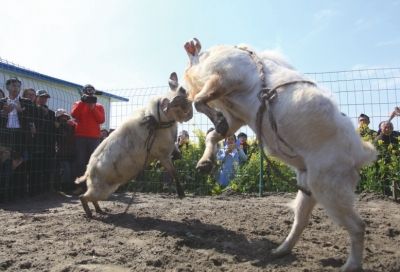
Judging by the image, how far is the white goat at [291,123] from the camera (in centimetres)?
335

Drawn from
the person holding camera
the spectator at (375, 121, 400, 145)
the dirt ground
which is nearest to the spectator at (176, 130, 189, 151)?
the person holding camera

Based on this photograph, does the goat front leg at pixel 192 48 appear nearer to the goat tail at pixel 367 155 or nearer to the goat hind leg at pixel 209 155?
the goat hind leg at pixel 209 155

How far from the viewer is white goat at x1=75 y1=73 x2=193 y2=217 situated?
599 cm

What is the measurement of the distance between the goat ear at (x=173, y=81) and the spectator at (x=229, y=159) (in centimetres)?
360

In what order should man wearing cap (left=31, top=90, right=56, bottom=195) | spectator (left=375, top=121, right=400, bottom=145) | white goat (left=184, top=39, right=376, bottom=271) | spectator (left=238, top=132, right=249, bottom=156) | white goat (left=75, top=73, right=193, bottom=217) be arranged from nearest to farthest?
white goat (left=184, top=39, right=376, bottom=271)
white goat (left=75, top=73, right=193, bottom=217)
spectator (left=375, top=121, right=400, bottom=145)
man wearing cap (left=31, top=90, right=56, bottom=195)
spectator (left=238, top=132, right=249, bottom=156)

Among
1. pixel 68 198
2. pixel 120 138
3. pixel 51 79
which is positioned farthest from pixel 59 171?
pixel 51 79

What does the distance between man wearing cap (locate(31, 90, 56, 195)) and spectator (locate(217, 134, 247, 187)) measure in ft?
11.7

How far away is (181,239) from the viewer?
444 centimetres

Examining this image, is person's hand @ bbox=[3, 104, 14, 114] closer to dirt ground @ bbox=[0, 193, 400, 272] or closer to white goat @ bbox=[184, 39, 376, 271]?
dirt ground @ bbox=[0, 193, 400, 272]

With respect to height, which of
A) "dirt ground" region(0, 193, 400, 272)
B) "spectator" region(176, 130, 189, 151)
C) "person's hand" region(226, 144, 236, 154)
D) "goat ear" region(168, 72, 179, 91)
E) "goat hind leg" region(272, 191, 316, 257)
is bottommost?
"dirt ground" region(0, 193, 400, 272)

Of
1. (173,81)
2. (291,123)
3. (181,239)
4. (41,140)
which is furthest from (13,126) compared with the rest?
(291,123)

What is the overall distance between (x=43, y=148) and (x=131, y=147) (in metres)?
3.36

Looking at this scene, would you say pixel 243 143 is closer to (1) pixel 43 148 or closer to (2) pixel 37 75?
(1) pixel 43 148

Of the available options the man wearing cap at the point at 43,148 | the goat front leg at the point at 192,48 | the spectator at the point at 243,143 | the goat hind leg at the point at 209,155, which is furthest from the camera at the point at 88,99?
the goat hind leg at the point at 209,155
